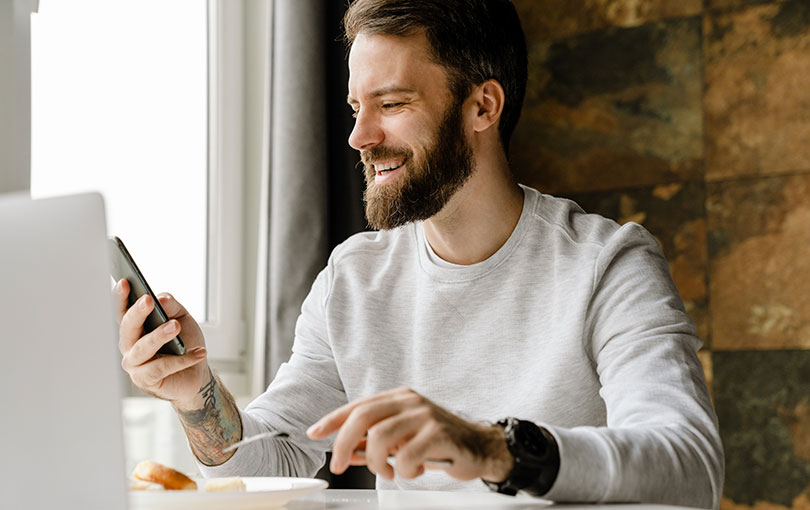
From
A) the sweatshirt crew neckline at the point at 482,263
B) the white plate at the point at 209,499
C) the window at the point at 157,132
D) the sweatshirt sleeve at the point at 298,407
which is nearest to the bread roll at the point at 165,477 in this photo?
the white plate at the point at 209,499

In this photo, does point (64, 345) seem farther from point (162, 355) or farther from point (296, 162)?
point (296, 162)

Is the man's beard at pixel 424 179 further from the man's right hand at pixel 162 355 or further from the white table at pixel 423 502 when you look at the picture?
the white table at pixel 423 502

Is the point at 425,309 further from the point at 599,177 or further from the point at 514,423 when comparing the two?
the point at 599,177

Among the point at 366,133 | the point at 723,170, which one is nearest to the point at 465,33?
the point at 366,133

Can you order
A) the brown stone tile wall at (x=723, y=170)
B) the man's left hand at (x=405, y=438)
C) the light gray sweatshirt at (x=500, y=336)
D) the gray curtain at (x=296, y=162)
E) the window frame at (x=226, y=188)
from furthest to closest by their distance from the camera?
the brown stone tile wall at (x=723, y=170), the window frame at (x=226, y=188), the gray curtain at (x=296, y=162), the light gray sweatshirt at (x=500, y=336), the man's left hand at (x=405, y=438)

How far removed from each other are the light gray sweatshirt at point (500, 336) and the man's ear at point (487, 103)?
0.62 ft

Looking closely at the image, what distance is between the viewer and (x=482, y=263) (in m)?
1.51

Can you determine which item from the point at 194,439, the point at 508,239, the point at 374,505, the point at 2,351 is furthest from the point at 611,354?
the point at 2,351

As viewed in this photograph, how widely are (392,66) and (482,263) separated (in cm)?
39

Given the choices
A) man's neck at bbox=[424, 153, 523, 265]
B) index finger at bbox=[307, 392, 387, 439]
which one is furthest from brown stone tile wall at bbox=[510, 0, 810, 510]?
index finger at bbox=[307, 392, 387, 439]

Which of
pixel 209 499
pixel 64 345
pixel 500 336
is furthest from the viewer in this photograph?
pixel 500 336

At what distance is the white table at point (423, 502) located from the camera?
890 mm

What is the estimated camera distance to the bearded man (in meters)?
1.15

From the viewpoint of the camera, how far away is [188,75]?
8.01 feet
